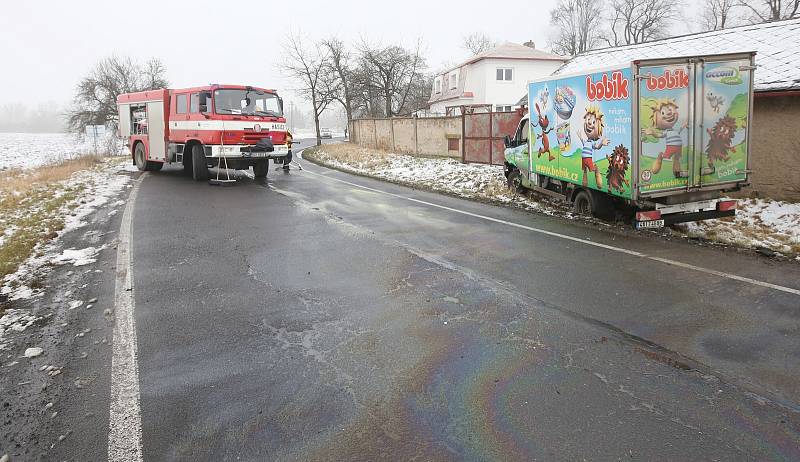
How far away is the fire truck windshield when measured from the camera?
51.3ft

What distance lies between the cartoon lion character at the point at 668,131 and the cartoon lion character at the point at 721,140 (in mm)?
520

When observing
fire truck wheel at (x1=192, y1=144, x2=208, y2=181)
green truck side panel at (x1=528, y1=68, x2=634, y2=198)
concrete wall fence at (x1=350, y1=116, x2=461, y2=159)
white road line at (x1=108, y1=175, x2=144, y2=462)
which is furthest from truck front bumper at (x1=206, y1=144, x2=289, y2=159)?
white road line at (x1=108, y1=175, x2=144, y2=462)

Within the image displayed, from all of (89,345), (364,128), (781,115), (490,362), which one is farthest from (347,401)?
(364,128)

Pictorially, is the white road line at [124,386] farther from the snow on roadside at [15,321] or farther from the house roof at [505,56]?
the house roof at [505,56]

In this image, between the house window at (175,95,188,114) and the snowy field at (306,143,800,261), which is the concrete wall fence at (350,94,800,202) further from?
the house window at (175,95,188,114)

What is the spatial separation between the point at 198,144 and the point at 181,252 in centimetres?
996

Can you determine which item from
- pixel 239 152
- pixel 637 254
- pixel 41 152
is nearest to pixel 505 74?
pixel 239 152

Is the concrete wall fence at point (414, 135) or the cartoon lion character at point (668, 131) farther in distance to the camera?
the concrete wall fence at point (414, 135)

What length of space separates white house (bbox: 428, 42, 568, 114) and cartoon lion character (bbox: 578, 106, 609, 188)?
33.6 metres

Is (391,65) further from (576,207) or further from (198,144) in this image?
(576,207)

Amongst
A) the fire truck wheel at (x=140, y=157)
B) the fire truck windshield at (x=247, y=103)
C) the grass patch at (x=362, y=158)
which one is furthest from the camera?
the grass patch at (x=362, y=158)

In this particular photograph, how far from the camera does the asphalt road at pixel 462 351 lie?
3.15 meters

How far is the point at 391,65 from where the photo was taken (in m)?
47.9

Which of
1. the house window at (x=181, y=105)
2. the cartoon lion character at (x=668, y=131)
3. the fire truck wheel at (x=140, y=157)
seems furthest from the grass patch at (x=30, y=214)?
the cartoon lion character at (x=668, y=131)
